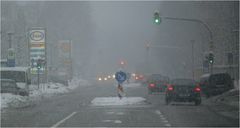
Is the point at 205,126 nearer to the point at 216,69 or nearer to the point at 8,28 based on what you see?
the point at 216,69

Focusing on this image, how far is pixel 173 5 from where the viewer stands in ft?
386

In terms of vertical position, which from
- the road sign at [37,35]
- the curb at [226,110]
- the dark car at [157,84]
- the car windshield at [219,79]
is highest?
the road sign at [37,35]

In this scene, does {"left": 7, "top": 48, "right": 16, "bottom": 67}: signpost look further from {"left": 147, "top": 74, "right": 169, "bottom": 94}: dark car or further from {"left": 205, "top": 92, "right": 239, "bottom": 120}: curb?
{"left": 205, "top": 92, "right": 239, "bottom": 120}: curb

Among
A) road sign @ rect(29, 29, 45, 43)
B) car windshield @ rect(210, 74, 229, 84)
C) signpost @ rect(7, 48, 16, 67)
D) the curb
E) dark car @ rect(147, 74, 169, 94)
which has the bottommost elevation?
the curb

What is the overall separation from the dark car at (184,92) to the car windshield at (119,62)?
0.05 metres

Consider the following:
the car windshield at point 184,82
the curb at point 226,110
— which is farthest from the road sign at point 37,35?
the car windshield at point 184,82

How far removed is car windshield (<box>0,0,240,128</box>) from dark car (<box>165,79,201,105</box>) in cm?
5

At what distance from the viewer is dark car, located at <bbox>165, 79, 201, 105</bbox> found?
3569cm

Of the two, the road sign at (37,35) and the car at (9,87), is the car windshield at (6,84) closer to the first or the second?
the car at (9,87)

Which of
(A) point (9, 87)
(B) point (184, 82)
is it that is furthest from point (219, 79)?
(A) point (9, 87)

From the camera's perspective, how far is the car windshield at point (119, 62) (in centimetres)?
3594

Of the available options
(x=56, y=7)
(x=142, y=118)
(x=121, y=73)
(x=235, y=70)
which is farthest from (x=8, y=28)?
(x=142, y=118)

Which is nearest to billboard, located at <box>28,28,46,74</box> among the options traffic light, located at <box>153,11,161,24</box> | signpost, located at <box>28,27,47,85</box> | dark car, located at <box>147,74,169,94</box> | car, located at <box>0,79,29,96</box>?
signpost, located at <box>28,27,47,85</box>

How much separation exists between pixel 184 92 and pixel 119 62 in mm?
16734
